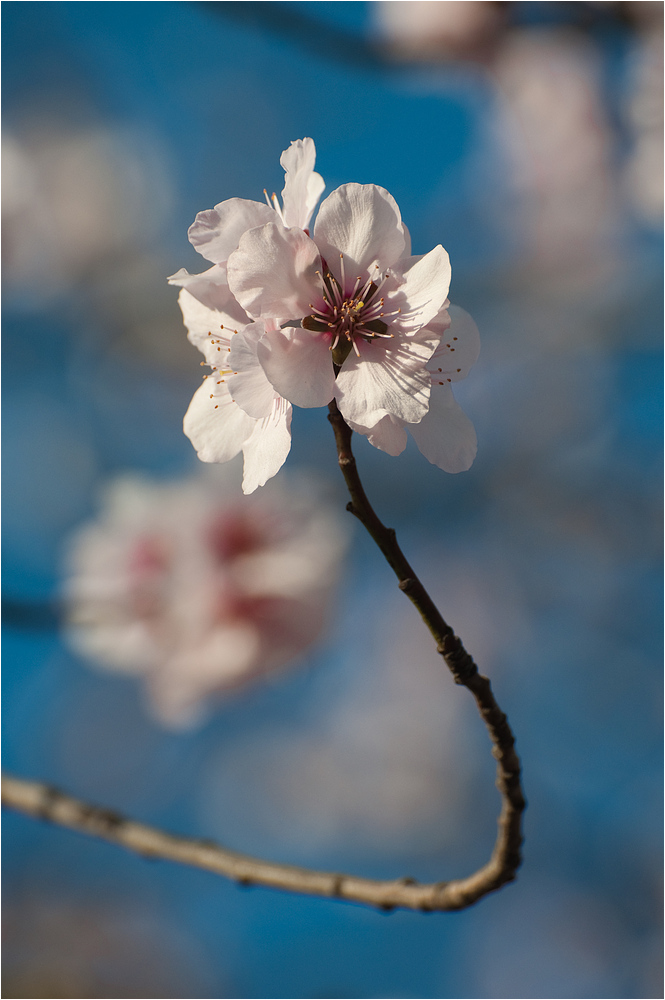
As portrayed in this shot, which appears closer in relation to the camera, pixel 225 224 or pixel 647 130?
pixel 225 224

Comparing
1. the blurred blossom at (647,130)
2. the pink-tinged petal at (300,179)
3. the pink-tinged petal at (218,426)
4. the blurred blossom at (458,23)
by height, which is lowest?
the pink-tinged petal at (218,426)

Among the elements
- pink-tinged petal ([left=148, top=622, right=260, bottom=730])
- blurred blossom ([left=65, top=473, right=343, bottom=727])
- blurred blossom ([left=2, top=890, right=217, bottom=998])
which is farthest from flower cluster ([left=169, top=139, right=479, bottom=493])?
blurred blossom ([left=2, top=890, right=217, bottom=998])

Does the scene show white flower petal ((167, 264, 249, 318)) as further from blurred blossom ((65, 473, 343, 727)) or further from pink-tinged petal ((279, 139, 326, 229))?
blurred blossom ((65, 473, 343, 727))

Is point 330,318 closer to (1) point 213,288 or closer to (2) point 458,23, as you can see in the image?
(1) point 213,288

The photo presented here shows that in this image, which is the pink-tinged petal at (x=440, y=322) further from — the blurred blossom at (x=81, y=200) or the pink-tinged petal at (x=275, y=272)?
the blurred blossom at (x=81, y=200)

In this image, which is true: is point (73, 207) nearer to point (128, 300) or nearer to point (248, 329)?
point (128, 300)

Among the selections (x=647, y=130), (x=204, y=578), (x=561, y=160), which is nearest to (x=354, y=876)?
(x=204, y=578)

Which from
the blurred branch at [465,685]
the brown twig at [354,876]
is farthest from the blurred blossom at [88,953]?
the blurred branch at [465,685]
